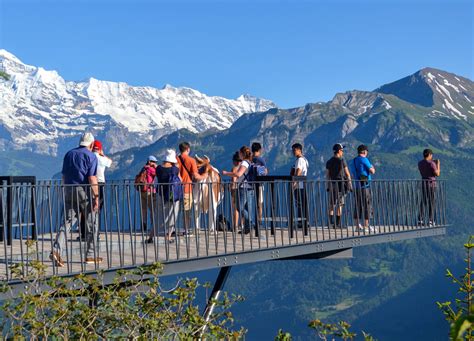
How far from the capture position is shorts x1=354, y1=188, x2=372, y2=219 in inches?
616

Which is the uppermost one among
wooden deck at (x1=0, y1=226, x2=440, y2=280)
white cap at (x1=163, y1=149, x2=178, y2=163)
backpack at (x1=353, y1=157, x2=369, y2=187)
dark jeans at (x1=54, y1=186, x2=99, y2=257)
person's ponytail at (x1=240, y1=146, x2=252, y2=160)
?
person's ponytail at (x1=240, y1=146, x2=252, y2=160)

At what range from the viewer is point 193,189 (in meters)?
13.7

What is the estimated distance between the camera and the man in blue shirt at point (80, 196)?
33.7 ft

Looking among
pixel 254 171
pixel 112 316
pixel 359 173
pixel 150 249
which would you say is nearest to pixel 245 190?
pixel 254 171

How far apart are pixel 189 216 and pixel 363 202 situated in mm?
4684

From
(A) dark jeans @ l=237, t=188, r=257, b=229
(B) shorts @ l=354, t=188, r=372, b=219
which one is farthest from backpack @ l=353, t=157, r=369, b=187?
(A) dark jeans @ l=237, t=188, r=257, b=229

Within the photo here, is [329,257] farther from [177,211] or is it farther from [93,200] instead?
[93,200]

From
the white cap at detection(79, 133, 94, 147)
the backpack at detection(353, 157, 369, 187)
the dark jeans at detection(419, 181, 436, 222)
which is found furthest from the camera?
the dark jeans at detection(419, 181, 436, 222)

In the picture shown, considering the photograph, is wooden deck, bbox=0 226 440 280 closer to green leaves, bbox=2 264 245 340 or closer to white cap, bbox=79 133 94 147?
white cap, bbox=79 133 94 147

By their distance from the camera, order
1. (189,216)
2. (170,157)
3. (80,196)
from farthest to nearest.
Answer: (170,157) → (189,216) → (80,196)

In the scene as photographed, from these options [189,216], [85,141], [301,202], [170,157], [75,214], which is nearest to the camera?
[75,214]

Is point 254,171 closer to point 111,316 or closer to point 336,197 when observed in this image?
point 336,197

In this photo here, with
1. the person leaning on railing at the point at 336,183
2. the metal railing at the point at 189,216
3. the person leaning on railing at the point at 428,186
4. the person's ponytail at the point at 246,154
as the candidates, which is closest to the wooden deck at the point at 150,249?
the metal railing at the point at 189,216

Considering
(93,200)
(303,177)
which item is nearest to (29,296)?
(93,200)
